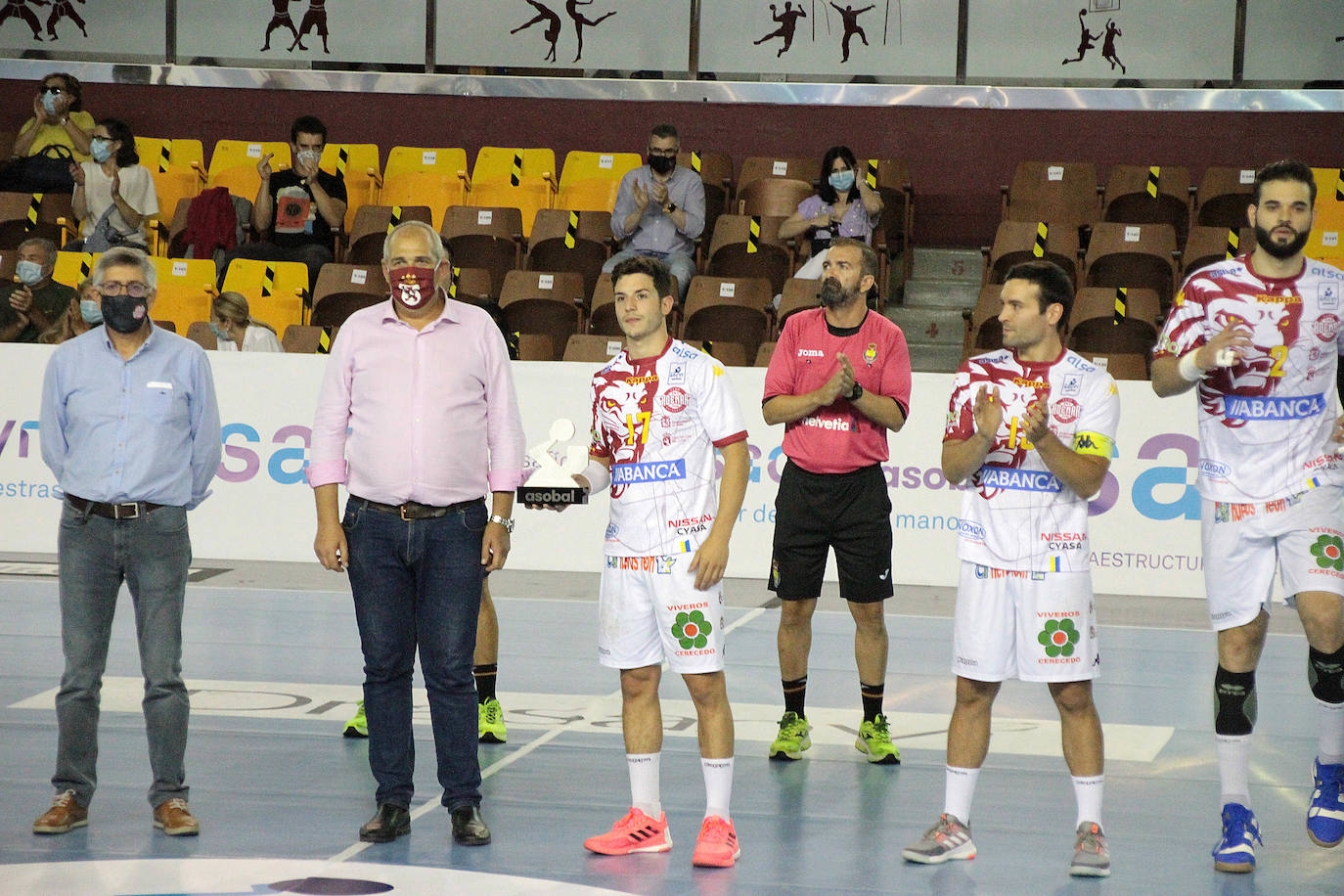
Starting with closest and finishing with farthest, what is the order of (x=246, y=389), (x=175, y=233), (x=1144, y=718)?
(x=1144, y=718)
(x=246, y=389)
(x=175, y=233)

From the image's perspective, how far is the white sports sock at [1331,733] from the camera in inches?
195

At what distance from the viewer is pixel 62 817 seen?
4980mm

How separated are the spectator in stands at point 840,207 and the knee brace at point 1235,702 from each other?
24.0 ft

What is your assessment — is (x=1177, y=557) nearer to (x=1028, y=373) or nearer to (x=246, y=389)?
(x=1028, y=373)

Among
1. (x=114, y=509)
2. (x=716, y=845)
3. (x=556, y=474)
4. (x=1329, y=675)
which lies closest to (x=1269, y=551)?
(x=1329, y=675)

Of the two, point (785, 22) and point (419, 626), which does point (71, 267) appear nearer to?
point (785, 22)

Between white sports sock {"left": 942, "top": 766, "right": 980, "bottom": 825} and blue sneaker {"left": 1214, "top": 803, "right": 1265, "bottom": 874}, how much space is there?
0.80 metres

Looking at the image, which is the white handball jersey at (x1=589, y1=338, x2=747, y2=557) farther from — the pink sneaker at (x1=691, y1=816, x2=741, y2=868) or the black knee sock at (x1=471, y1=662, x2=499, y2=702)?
the black knee sock at (x1=471, y1=662, x2=499, y2=702)

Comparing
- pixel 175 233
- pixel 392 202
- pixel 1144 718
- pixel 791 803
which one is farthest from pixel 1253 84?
pixel 791 803

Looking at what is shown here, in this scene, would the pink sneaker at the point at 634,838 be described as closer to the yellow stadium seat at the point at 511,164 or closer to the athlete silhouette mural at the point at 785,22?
the yellow stadium seat at the point at 511,164

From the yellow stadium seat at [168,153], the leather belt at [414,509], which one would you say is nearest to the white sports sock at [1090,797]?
the leather belt at [414,509]

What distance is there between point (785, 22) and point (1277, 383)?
1056cm

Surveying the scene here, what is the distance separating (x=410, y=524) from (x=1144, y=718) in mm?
3762

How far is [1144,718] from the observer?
22.9 ft
